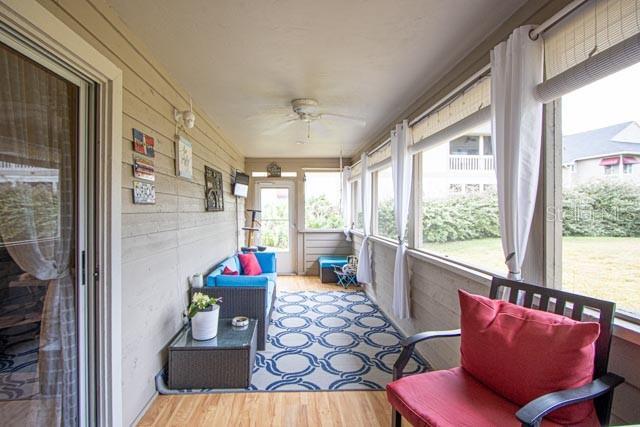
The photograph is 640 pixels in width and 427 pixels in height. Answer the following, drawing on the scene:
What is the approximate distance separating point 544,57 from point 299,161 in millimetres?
5124

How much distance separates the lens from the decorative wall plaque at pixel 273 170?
20.7 ft

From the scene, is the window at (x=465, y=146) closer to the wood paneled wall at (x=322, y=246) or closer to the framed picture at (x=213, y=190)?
the framed picture at (x=213, y=190)

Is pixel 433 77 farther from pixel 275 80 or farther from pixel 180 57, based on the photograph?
pixel 180 57

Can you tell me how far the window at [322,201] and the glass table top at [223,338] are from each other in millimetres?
3789

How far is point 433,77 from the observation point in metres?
2.46

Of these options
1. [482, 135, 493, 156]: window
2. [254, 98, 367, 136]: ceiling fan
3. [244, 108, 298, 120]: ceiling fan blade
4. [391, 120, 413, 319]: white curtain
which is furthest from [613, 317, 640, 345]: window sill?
[244, 108, 298, 120]: ceiling fan blade

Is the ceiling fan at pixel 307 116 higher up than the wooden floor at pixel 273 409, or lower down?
higher up

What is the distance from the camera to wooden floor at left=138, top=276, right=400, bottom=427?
1.96 meters

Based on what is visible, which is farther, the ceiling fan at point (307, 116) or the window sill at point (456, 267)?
the ceiling fan at point (307, 116)

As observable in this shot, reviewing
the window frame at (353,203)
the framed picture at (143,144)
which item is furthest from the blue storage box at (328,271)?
the framed picture at (143,144)

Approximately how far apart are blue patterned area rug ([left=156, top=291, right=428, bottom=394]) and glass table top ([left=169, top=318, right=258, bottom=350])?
27 centimetres

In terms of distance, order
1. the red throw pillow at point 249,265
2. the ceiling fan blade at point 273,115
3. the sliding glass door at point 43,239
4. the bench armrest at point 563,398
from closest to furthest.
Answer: the bench armrest at point 563,398, the sliding glass door at point 43,239, the ceiling fan blade at point 273,115, the red throw pillow at point 249,265

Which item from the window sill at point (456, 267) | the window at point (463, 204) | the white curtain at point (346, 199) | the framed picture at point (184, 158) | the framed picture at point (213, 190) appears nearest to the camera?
the window sill at point (456, 267)

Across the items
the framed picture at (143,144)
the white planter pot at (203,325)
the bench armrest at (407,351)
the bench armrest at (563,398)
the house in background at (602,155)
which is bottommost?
the white planter pot at (203,325)
